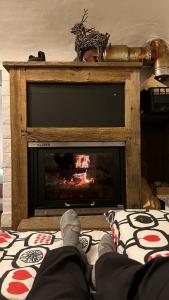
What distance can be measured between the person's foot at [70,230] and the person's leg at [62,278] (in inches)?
4.2

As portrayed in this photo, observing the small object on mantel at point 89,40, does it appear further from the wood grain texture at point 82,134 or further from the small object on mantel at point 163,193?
the small object on mantel at point 163,193

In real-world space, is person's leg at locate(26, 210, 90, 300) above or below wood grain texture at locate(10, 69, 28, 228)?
below

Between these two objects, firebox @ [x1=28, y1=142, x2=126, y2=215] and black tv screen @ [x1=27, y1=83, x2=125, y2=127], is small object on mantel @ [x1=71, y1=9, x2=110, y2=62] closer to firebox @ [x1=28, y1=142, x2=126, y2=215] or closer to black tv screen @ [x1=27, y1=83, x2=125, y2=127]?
black tv screen @ [x1=27, y1=83, x2=125, y2=127]

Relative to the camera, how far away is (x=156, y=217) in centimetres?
106

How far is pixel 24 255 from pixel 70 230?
0.17 m

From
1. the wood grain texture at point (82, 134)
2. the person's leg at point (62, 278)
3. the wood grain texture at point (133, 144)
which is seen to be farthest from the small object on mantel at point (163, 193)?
the person's leg at point (62, 278)

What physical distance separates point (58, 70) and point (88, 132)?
17.6 inches

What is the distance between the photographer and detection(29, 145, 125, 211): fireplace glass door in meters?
1.86

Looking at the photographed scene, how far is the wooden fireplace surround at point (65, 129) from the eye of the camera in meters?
1.80

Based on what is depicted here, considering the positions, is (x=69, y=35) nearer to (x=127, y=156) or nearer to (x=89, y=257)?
(x=127, y=156)

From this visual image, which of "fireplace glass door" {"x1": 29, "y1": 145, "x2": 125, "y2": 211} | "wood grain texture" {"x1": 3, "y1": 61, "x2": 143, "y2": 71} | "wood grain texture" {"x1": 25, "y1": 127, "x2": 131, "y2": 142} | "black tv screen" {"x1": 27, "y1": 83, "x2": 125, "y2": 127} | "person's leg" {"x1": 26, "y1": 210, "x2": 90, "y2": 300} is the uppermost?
"wood grain texture" {"x1": 3, "y1": 61, "x2": 143, "y2": 71}

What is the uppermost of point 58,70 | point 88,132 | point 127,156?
point 58,70

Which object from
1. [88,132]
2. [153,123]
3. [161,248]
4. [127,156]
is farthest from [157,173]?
[161,248]

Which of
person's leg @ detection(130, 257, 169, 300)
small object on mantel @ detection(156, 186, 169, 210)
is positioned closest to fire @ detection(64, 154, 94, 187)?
small object on mantel @ detection(156, 186, 169, 210)
